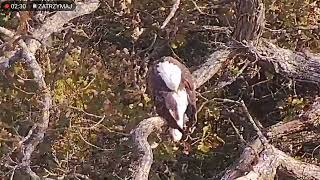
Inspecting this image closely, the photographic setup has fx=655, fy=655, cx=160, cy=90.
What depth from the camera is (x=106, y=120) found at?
4.14m

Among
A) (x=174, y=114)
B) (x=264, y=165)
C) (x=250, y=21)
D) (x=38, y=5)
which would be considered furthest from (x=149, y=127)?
(x=38, y=5)

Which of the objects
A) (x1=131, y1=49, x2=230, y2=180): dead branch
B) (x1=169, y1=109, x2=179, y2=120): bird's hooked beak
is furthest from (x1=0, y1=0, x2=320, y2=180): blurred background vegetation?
(x1=169, y1=109, x2=179, y2=120): bird's hooked beak

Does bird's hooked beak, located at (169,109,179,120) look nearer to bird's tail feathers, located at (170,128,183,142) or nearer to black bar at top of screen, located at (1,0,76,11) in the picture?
bird's tail feathers, located at (170,128,183,142)

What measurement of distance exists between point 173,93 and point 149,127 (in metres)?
0.21

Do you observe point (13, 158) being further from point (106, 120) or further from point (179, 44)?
point (179, 44)

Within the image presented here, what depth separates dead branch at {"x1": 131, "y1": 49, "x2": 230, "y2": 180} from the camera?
301 cm

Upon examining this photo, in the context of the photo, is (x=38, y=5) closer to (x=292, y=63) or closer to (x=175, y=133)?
(x=175, y=133)

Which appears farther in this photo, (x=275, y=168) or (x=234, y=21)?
(x=234, y=21)

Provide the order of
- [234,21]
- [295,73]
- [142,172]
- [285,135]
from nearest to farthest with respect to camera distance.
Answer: [142,172]
[285,135]
[295,73]
[234,21]

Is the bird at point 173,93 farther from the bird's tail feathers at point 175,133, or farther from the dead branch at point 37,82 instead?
the dead branch at point 37,82

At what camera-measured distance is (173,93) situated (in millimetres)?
3283

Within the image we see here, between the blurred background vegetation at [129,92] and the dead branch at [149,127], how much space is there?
7.8 inches

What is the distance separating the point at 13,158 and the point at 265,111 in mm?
1685

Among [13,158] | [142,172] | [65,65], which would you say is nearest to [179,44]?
[65,65]
